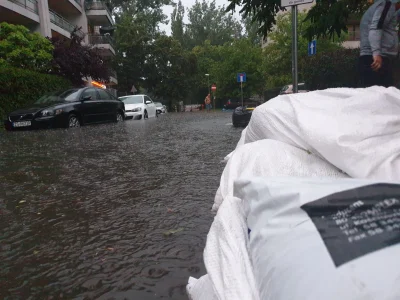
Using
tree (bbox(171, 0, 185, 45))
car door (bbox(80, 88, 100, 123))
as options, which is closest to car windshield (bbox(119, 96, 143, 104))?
car door (bbox(80, 88, 100, 123))

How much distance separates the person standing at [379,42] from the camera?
10.7 feet

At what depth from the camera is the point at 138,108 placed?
17.2 metres

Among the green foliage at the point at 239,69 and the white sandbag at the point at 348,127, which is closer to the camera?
the white sandbag at the point at 348,127

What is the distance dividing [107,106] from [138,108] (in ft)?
14.2

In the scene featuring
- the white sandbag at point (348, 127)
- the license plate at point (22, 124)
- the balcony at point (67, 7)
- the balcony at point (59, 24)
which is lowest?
the license plate at point (22, 124)

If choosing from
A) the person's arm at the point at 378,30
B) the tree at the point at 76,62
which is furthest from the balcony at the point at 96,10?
the person's arm at the point at 378,30

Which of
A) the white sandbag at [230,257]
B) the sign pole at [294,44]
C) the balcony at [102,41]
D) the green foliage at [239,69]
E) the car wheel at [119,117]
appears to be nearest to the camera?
the white sandbag at [230,257]

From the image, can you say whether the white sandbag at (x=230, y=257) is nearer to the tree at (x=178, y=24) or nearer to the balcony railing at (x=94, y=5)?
the balcony railing at (x=94, y=5)

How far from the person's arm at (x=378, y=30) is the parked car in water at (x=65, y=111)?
892 centimetres

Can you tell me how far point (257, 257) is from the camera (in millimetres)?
1097

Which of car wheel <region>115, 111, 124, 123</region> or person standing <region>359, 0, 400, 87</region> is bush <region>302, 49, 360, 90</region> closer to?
car wheel <region>115, 111, 124, 123</region>

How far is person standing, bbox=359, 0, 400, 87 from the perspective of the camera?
10.7 feet

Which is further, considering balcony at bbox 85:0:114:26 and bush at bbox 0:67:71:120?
balcony at bbox 85:0:114:26

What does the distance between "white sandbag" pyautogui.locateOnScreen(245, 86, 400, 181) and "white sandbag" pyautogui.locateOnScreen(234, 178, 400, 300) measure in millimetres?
500
